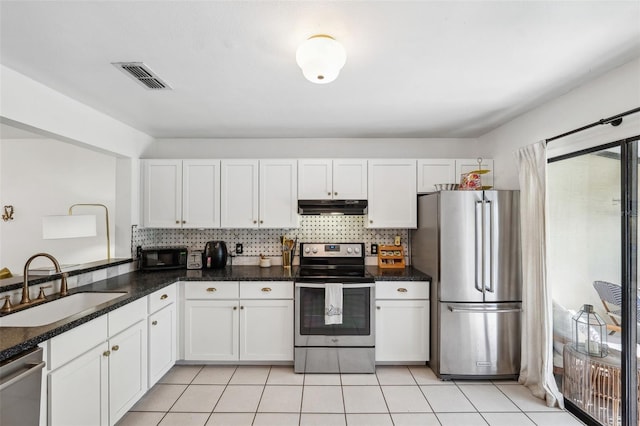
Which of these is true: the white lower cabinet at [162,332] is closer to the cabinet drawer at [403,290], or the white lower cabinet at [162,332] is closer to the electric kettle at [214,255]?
the electric kettle at [214,255]

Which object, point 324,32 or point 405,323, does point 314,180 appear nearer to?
point 405,323

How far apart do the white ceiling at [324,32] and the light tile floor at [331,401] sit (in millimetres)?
2382

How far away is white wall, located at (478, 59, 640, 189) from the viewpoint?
1.90 m

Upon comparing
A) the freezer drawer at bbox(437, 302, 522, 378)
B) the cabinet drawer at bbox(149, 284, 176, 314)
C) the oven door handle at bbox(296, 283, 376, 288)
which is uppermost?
the oven door handle at bbox(296, 283, 376, 288)

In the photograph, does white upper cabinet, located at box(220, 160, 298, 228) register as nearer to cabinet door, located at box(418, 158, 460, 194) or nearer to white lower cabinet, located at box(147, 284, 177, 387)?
white lower cabinet, located at box(147, 284, 177, 387)

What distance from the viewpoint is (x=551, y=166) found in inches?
103

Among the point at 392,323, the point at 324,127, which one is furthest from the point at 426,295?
the point at 324,127

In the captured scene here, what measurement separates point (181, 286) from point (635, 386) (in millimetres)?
3498

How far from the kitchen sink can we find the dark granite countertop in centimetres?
7

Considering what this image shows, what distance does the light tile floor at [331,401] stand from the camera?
2293mm

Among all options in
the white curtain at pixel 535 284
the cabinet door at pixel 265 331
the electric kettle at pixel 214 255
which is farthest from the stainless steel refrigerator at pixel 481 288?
the electric kettle at pixel 214 255

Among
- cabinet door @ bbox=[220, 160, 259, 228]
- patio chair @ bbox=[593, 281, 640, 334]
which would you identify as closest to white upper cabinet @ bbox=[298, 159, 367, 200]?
cabinet door @ bbox=[220, 160, 259, 228]

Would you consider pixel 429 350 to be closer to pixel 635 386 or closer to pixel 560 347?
pixel 560 347

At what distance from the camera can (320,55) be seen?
4.95 feet
